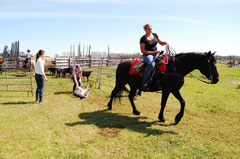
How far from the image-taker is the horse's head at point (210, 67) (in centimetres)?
476

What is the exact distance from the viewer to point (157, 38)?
5.55 metres

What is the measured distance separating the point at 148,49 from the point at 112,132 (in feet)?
9.09

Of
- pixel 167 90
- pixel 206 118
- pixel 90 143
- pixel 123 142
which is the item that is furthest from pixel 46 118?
pixel 206 118

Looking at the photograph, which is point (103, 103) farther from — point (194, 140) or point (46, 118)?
point (194, 140)

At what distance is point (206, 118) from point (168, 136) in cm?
227

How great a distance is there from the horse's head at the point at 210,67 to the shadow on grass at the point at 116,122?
1966 mm

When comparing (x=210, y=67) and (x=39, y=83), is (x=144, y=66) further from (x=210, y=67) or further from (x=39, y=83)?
(x=39, y=83)

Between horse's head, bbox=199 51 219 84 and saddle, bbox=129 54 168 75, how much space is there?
3.73 ft

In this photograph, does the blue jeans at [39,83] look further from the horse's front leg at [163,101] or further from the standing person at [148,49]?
the horse's front leg at [163,101]

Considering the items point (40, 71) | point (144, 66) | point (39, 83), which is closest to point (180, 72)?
point (144, 66)

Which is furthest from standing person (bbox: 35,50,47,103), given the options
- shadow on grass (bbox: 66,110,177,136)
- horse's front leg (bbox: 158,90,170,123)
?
horse's front leg (bbox: 158,90,170,123)

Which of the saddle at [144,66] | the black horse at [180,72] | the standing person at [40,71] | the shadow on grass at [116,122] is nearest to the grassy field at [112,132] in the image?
the shadow on grass at [116,122]

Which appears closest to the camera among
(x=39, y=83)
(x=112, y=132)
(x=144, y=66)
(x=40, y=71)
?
(x=112, y=132)

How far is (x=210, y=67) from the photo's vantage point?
4.82 meters
